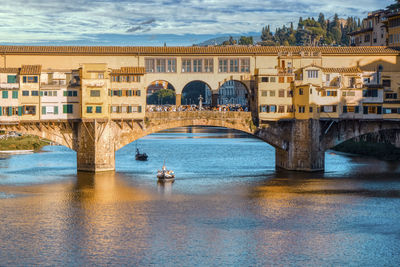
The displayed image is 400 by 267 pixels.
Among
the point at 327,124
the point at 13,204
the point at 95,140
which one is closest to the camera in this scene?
the point at 13,204

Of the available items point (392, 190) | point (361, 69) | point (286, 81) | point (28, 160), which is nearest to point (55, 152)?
point (28, 160)

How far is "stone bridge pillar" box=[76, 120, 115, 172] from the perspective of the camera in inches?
2721

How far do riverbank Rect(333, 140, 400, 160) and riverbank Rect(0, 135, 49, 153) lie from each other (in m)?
46.4

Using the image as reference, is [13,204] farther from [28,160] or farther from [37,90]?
[28,160]

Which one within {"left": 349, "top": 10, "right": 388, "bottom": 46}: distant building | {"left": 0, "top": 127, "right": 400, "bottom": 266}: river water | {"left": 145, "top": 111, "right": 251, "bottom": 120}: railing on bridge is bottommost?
{"left": 0, "top": 127, "right": 400, "bottom": 266}: river water

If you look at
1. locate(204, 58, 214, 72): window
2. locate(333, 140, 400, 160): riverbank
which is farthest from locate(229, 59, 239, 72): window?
locate(333, 140, 400, 160): riverbank

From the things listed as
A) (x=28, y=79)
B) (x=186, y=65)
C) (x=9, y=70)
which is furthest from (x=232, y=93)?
(x=9, y=70)

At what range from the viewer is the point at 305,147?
71500mm

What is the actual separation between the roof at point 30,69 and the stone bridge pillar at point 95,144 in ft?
23.0

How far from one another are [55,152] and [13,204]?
42.2 metres

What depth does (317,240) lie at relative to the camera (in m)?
45.4

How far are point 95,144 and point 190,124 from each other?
34.6 feet

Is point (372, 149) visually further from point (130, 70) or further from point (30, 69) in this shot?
point (30, 69)

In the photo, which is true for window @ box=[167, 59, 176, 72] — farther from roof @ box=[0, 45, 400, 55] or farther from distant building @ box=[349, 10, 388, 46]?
distant building @ box=[349, 10, 388, 46]
